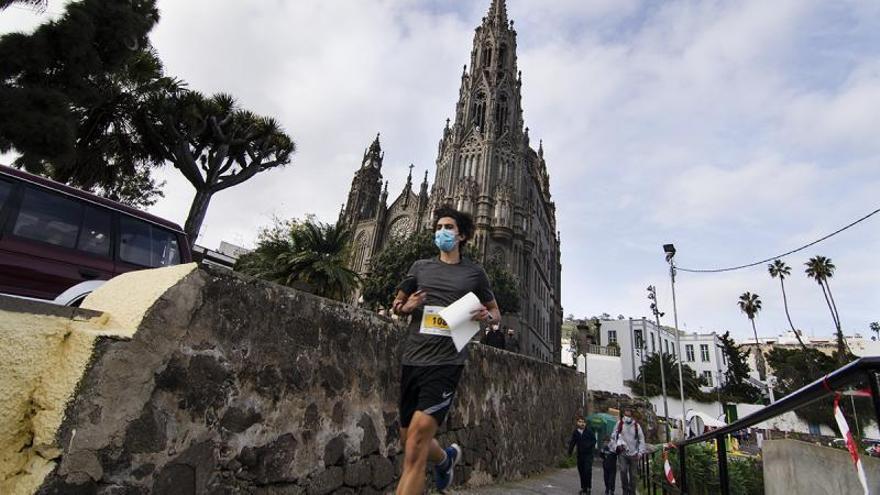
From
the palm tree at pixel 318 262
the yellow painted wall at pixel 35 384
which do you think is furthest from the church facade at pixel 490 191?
the yellow painted wall at pixel 35 384

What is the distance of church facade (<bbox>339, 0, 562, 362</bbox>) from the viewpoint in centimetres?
4038

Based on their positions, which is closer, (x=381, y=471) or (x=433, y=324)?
(x=433, y=324)

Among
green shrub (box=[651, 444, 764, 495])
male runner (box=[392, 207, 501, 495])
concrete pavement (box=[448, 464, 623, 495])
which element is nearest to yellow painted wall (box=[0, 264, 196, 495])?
male runner (box=[392, 207, 501, 495])

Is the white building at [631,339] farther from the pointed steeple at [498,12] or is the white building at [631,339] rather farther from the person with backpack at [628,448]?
the person with backpack at [628,448]

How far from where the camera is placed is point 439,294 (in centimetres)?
305

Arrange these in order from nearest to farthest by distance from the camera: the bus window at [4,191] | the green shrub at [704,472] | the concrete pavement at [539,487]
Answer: the bus window at [4,191] → the concrete pavement at [539,487] → the green shrub at [704,472]

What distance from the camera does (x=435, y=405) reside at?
8.84 ft

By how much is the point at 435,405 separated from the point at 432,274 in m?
0.93

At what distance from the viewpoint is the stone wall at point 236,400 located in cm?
189

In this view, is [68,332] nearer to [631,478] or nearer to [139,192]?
[631,478]

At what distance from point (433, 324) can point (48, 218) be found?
4.63 metres

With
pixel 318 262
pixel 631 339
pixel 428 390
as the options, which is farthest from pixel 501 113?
pixel 428 390

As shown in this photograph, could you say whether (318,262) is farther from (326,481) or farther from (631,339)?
(631,339)

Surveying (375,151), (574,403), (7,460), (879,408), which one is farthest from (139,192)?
(375,151)
